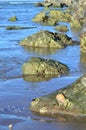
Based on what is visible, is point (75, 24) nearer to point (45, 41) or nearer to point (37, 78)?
point (45, 41)

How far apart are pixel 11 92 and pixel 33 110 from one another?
2.06m

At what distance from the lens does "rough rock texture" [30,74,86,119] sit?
1038 centimetres

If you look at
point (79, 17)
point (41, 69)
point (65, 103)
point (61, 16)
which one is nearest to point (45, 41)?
point (41, 69)

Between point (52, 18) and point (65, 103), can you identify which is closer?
point (65, 103)

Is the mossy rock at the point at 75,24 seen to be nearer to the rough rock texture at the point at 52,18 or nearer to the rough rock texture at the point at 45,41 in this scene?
the rough rock texture at the point at 52,18

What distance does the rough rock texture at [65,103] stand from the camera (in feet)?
34.1

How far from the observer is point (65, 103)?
10516 millimetres

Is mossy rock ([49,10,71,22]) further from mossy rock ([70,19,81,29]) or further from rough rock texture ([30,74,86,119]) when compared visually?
rough rock texture ([30,74,86,119])

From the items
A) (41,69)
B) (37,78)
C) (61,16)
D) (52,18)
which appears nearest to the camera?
(37,78)

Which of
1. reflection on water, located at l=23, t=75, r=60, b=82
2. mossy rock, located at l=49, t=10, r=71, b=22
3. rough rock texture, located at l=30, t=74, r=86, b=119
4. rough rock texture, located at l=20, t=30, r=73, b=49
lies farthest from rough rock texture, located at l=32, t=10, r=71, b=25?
rough rock texture, located at l=30, t=74, r=86, b=119

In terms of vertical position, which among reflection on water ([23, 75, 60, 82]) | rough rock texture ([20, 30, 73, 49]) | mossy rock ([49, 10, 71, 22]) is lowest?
mossy rock ([49, 10, 71, 22])

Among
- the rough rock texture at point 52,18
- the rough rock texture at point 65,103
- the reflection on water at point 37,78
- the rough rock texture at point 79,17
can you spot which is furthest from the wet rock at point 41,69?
the rough rock texture at point 52,18

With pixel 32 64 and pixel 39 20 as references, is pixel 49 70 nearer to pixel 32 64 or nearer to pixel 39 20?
pixel 32 64

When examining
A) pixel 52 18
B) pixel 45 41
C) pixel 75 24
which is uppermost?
pixel 45 41
